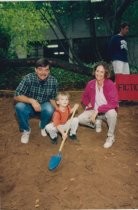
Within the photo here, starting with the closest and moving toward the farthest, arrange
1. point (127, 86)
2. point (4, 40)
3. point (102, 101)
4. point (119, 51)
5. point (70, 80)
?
point (102, 101) < point (127, 86) < point (119, 51) < point (70, 80) < point (4, 40)

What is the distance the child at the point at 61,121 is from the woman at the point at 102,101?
0.35 metres

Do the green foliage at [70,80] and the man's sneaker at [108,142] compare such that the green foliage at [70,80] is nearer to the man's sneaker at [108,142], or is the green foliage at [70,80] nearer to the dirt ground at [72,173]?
the dirt ground at [72,173]

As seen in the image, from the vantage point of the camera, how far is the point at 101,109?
615cm

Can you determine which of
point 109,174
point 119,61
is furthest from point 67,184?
point 119,61

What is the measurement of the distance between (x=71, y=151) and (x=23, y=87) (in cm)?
138

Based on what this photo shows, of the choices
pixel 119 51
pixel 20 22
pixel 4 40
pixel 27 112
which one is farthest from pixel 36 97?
pixel 20 22

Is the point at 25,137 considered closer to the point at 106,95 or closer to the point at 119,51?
the point at 106,95

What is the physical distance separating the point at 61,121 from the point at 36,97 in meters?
0.66

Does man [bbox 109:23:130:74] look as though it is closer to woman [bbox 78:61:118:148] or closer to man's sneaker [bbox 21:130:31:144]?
woman [bbox 78:61:118:148]

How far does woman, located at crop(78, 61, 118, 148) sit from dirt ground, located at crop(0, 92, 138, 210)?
0.96 feet

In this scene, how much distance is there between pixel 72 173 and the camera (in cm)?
545

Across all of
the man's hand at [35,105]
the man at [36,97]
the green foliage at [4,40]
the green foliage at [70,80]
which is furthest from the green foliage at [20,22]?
the man's hand at [35,105]

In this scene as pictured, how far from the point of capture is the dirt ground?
498 centimetres

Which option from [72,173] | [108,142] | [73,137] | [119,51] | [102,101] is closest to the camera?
[72,173]
